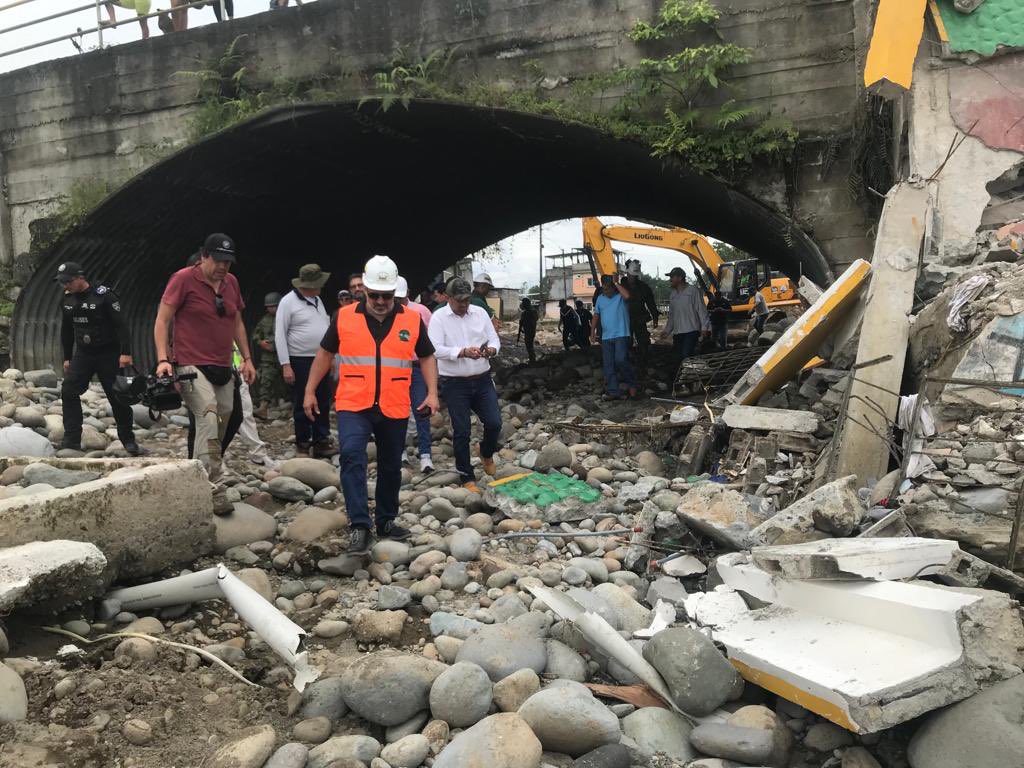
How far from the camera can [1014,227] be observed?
6.05 meters

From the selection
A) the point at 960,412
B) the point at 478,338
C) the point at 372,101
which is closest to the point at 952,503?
the point at 960,412

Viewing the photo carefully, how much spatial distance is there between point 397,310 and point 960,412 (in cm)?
332

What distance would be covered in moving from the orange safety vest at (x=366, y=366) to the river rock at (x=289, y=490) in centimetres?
143

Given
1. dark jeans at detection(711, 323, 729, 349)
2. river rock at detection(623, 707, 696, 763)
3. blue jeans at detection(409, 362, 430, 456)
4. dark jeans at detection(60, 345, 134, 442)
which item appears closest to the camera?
river rock at detection(623, 707, 696, 763)

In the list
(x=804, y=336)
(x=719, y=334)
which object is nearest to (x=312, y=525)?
(x=804, y=336)

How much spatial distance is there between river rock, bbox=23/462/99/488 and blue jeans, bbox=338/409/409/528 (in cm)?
134

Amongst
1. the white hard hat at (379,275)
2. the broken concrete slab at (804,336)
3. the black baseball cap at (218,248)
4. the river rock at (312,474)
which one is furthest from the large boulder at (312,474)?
the broken concrete slab at (804,336)

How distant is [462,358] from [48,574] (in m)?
3.33

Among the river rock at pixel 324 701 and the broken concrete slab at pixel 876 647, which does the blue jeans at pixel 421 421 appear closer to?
the river rock at pixel 324 701

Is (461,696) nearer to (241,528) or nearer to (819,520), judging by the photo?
(819,520)

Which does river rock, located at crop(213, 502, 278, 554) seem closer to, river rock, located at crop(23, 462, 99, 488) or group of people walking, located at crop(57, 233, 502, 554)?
group of people walking, located at crop(57, 233, 502, 554)

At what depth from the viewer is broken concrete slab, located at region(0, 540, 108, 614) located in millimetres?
2701

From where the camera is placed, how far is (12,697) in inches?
93.7

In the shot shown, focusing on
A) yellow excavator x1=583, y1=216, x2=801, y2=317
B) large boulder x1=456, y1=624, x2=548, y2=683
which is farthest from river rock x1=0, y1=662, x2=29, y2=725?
yellow excavator x1=583, y1=216, x2=801, y2=317
